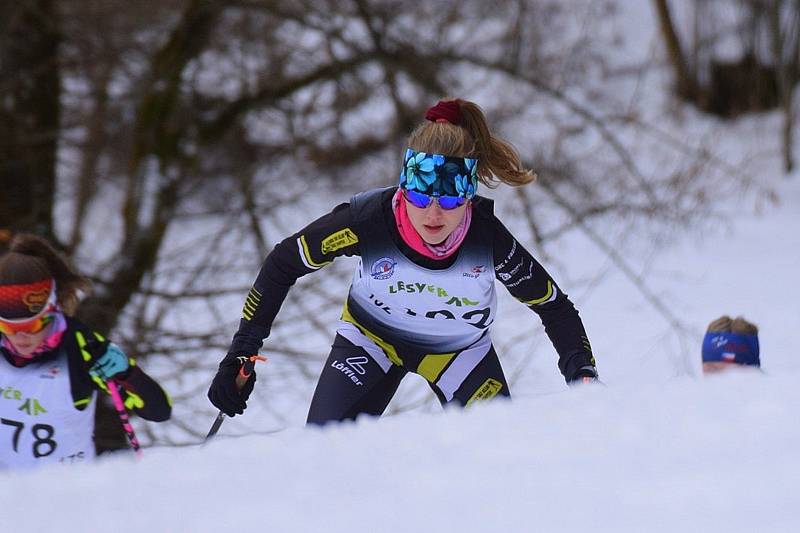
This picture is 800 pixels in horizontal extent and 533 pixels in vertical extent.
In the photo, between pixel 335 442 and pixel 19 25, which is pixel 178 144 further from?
pixel 335 442

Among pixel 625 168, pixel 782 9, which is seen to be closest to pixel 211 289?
pixel 625 168

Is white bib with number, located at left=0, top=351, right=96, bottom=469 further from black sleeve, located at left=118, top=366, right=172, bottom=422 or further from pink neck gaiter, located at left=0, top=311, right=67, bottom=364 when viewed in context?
black sleeve, located at left=118, top=366, right=172, bottom=422

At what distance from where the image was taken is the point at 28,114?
24.5ft

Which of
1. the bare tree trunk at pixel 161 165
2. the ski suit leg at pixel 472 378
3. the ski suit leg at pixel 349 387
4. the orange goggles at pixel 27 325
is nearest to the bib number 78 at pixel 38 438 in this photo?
the orange goggles at pixel 27 325

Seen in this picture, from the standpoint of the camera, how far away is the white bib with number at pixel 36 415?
368cm

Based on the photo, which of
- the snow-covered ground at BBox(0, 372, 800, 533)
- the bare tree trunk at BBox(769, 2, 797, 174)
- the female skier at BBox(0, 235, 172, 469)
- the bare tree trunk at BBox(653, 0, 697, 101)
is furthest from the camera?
the bare tree trunk at BBox(653, 0, 697, 101)

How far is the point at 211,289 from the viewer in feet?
24.1

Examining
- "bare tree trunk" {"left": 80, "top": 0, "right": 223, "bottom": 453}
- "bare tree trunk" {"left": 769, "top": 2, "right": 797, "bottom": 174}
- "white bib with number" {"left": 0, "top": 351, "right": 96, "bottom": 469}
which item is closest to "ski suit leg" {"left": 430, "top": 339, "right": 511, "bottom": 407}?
"white bib with number" {"left": 0, "top": 351, "right": 96, "bottom": 469}

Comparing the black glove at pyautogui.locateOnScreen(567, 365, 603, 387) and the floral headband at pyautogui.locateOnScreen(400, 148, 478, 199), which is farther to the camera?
the black glove at pyautogui.locateOnScreen(567, 365, 603, 387)

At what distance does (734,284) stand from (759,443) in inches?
397

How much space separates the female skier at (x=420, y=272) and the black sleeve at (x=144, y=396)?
469 mm

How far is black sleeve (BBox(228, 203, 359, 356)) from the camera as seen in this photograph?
3.36 meters

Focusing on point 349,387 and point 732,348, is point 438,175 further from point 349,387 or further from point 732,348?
point 732,348

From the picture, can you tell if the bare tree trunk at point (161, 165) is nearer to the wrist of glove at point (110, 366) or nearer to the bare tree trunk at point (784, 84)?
the wrist of glove at point (110, 366)
